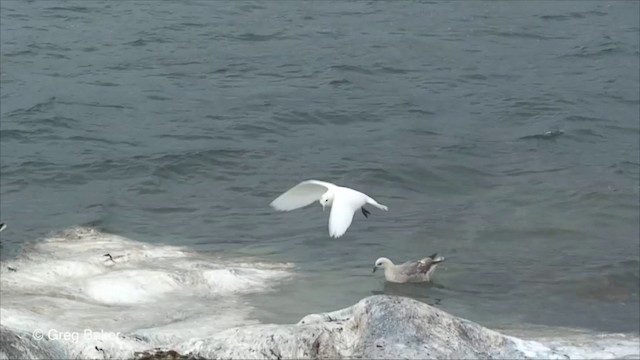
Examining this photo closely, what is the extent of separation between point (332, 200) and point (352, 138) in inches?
239

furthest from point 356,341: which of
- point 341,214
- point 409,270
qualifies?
point 409,270

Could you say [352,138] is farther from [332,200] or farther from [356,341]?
[356,341]

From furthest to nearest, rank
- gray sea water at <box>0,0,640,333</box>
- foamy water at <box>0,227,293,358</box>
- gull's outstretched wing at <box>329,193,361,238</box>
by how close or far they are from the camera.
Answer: gray sea water at <box>0,0,640,333</box> → gull's outstretched wing at <box>329,193,361,238</box> → foamy water at <box>0,227,293,358</box>

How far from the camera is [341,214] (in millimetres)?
10648

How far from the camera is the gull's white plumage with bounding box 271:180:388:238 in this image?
415 inches

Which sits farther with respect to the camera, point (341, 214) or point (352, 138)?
point (352, 138)

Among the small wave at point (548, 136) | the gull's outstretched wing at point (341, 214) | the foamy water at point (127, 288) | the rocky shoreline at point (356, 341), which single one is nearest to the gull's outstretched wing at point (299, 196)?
the gull's outstretched wing at point (341, 214)

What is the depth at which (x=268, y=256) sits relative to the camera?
12258mm

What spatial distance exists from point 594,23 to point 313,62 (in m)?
6.23

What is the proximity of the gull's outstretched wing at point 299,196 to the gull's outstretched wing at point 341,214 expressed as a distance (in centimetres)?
25

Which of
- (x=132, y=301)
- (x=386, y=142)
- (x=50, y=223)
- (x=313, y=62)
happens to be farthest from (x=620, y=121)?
(x=132, y=301)

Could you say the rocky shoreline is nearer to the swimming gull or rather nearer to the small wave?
the swimming gull

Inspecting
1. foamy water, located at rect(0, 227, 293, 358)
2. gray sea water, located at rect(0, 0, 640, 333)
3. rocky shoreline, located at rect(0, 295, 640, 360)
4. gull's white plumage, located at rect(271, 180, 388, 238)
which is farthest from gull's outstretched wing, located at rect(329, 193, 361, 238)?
rocky shoreline, located at rect(0, 295, 640, 360)

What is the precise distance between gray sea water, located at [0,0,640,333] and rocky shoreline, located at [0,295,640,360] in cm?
313
